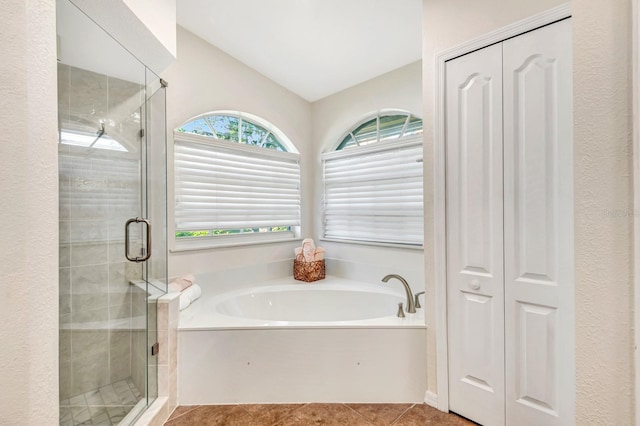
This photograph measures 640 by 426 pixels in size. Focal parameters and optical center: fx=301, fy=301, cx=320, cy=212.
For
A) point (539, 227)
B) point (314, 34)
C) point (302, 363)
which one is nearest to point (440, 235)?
point (539, 227)

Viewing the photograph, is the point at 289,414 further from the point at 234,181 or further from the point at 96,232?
the point at 234,181

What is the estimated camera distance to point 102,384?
164 centimetres

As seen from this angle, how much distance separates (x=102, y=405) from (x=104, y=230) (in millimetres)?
921

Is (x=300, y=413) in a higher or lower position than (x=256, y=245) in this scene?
lower

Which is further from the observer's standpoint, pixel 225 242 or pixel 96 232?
A: pixel 225 242

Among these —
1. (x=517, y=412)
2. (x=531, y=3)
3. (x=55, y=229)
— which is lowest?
(x=517, y=412)

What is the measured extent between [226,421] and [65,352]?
34.9 inches

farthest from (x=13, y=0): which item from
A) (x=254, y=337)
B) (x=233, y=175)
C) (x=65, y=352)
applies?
(x=233, y=175)

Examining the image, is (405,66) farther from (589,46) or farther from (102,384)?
(102,384)

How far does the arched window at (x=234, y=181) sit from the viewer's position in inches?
97.5

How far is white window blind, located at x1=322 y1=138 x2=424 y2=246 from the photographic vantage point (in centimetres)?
254

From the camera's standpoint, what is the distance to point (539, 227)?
1.42 metres

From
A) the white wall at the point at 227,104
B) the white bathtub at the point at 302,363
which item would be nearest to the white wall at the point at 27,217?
the white bathtub at the point at 302,363

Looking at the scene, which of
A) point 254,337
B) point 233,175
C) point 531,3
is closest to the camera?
point 531,3
